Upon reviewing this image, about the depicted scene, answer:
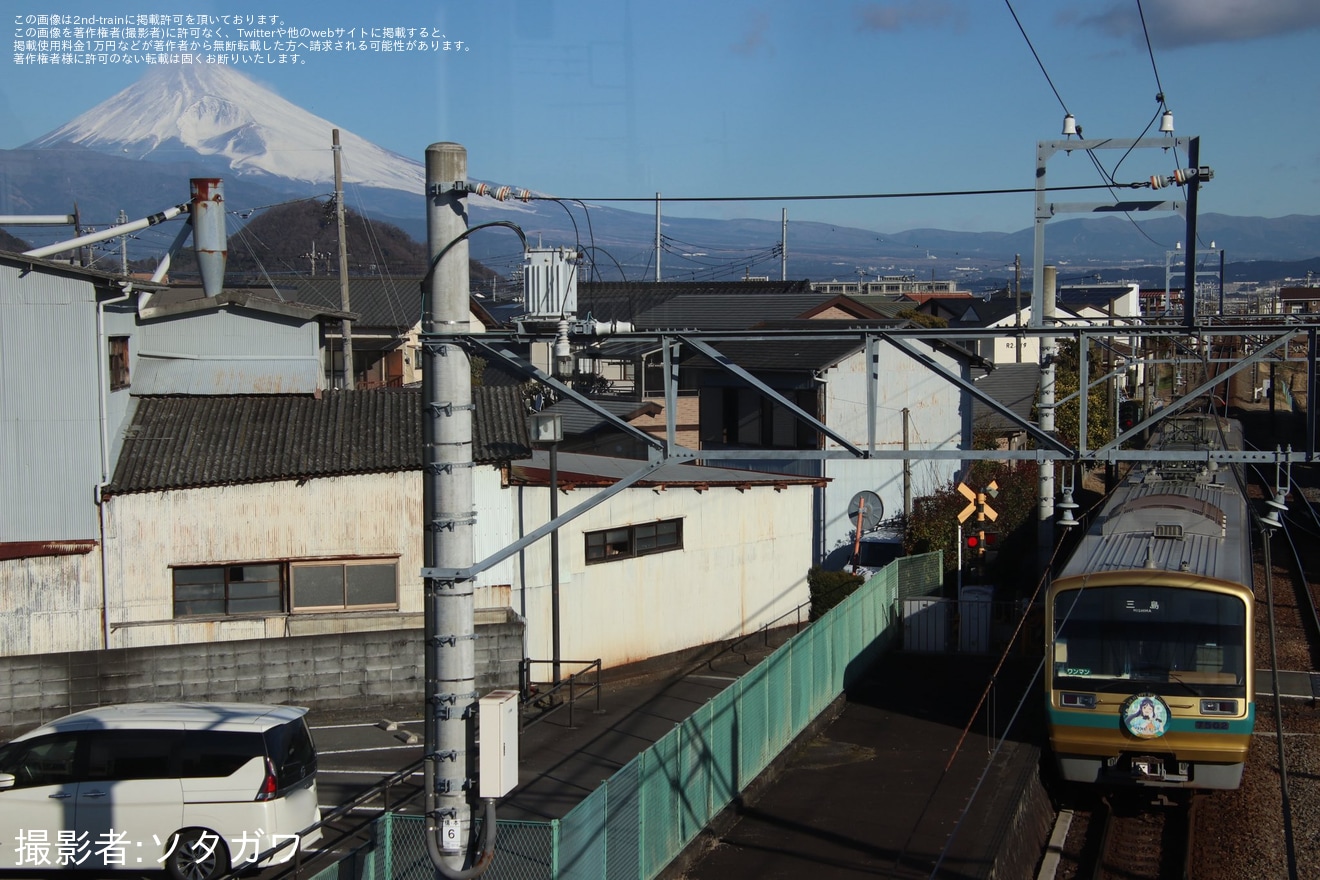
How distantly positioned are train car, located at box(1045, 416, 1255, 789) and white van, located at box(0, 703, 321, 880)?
7106mm

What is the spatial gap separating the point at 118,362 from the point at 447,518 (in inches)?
418

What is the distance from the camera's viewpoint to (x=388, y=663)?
14.4 metres

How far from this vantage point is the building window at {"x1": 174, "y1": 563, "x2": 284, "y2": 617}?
14234 mm

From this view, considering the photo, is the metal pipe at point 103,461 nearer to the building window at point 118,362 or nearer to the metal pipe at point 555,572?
the building window at point 118,362

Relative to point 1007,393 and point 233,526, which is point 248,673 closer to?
point 233,526

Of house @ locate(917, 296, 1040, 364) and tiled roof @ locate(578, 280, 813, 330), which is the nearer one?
tiled roof @ locate(578, 280, 813, 330)

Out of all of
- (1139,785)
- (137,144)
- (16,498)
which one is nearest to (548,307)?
(1139,785)

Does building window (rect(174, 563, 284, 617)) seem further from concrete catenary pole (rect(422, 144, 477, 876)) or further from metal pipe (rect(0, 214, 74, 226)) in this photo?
concrete catenary pole (rect(422, 144, 477, 876))

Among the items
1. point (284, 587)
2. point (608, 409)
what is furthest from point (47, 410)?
point (608, 409)

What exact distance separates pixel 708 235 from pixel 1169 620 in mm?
136369

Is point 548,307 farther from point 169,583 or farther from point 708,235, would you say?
point 708,235

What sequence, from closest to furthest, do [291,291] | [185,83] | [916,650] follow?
1. [916,650]
2. [291,291]
3. [185,83]

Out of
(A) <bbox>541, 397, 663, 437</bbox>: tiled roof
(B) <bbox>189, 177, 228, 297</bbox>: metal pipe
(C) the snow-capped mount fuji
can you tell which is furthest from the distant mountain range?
(B) <bbox>189, 177, 228, 297</bbox>: metal pipe

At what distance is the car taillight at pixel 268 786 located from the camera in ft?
29.4
